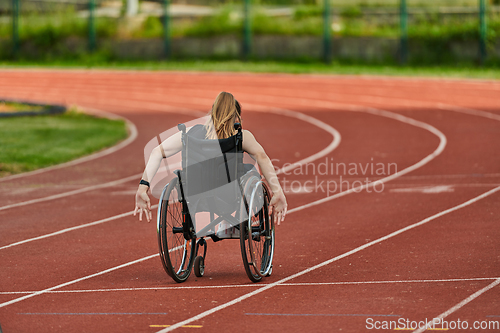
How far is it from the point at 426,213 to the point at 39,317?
5.08 meters

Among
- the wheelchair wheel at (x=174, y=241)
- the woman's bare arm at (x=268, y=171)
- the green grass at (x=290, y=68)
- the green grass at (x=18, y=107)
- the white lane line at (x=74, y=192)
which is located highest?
the woman's bare arm at (x=268, y=171)

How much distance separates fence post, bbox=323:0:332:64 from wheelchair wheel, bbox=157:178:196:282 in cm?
2892

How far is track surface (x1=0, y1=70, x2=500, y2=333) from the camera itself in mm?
5168

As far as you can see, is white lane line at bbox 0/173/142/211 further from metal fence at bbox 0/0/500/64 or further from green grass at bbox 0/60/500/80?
metal fence at bbox 0/0/500/64

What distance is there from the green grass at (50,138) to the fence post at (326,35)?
1707 cm

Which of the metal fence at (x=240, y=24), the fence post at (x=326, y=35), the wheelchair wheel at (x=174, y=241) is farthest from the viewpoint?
the fence post at (x=326, y=35)

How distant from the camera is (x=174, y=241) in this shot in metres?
6.37

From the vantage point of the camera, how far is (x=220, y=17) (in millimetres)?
38562

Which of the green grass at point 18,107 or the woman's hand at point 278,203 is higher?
the woman's hand at point 278,203

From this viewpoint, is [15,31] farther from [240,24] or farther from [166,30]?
[240,24]

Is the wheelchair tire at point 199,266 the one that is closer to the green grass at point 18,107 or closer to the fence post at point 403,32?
the green grass at point 18,107

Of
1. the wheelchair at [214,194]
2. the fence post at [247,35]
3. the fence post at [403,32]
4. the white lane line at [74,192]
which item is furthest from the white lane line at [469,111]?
the fence post at [247,35]

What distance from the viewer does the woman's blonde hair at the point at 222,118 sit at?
19.1 feet

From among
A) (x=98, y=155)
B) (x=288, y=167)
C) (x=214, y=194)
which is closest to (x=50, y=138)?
(x=98, y=155)
